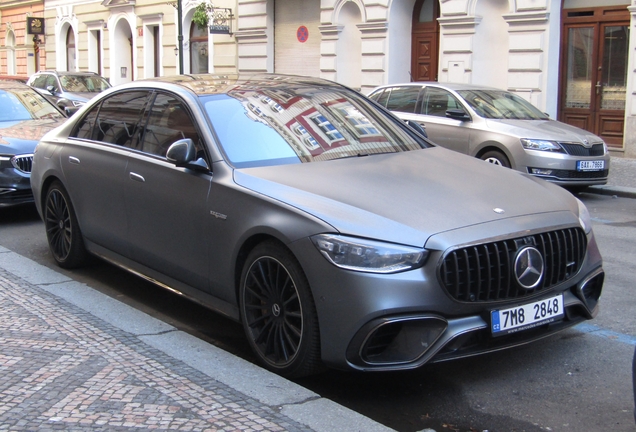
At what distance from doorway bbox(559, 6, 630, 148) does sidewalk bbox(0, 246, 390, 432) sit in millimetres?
14609

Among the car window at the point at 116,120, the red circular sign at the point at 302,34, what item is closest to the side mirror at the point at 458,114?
the car window at the point at 116,120

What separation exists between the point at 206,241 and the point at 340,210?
3.56ft

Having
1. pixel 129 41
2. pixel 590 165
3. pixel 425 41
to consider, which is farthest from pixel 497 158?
pixel 129 41

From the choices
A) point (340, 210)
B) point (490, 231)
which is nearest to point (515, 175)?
point (490, 231)

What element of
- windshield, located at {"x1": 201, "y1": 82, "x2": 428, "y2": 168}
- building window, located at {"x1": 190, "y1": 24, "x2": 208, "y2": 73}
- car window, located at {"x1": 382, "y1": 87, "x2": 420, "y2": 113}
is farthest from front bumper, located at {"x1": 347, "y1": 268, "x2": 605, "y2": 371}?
building window, located at {"x1": 190, "y1": 24, "x2": 208, "y2": 73}

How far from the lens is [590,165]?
39.3 feet

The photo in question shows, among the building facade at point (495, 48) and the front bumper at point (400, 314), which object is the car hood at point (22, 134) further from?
the building facade at point (495, 48)

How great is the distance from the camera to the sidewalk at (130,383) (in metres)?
3.57

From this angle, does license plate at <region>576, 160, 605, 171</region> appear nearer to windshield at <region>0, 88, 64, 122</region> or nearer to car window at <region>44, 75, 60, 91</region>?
windshield at <region>0, 88, 64, 122</region>

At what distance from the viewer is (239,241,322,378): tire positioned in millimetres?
4199

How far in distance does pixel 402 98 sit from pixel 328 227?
10.1m

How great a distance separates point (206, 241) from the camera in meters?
4.93

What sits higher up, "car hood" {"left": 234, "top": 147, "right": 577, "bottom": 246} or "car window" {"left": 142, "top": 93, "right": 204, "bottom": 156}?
"car window" {"left": 142, "top": 93, "right": 204, "bottom": 156}

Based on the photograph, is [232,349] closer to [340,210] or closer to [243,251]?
[243,251]
